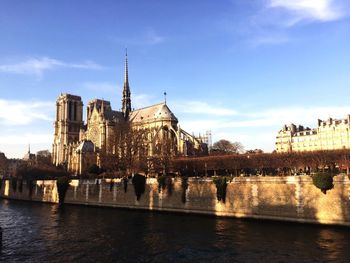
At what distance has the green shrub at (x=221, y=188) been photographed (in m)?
38.0

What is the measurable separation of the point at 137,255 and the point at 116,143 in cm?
4025

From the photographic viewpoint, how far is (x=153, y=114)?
310ft

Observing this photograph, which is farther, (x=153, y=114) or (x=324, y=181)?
(x=153, y=114)

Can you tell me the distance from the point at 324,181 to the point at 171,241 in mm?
13885

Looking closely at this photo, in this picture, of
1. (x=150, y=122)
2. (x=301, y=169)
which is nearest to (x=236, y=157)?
(x=301, y=169)

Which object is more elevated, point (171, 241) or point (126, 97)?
point (126, 97)

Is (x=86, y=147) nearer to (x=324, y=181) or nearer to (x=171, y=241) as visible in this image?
(x=324, y=181)

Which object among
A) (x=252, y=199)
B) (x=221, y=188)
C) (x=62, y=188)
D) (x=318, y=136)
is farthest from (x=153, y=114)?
(x=252, y=199)

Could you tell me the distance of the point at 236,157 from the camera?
4916cm

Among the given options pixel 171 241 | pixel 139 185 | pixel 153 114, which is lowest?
pixel 171 241

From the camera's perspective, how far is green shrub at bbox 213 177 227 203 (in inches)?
1496

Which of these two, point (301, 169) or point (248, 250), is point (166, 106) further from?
point (248, 250)

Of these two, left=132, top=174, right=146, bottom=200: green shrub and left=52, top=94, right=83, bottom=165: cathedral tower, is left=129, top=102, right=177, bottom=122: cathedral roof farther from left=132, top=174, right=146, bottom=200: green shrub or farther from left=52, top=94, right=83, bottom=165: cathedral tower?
left=132, top=174, right=146, bottom=200: green shrub

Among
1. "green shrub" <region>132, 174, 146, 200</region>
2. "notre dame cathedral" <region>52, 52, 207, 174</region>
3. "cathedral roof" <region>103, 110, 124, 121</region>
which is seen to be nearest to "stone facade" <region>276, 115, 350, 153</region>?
"notre dame cathedral" <region>52, 52, 207, 174</region>
